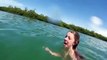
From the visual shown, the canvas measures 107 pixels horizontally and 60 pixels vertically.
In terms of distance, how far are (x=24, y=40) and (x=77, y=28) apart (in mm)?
46226

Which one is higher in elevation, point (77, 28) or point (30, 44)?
point (30, 44)

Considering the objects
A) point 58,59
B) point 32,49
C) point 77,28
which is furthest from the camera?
point 77,28

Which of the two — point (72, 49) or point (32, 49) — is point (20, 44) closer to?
point (32, 49)

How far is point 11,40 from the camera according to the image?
985 cm

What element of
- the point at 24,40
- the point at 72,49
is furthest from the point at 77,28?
the point at 72,49

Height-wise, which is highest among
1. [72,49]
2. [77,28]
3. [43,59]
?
[72,49]

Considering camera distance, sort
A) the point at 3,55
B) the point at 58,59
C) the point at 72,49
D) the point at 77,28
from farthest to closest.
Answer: the point at 77,28
the point at 58,59
the point at 3,55
the point at 72,49

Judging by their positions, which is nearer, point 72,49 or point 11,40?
point 72,49

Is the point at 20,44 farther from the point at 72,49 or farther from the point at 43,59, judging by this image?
the point at 72,49

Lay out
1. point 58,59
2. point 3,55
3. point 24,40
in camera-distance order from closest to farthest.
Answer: point 3,55, point 58,59, point 24,40

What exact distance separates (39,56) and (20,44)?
1.25 m

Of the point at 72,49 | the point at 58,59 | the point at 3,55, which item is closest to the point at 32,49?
the point at 58,59

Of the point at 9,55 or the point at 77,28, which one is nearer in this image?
the point at 9,55

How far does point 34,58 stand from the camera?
8.70 metres
